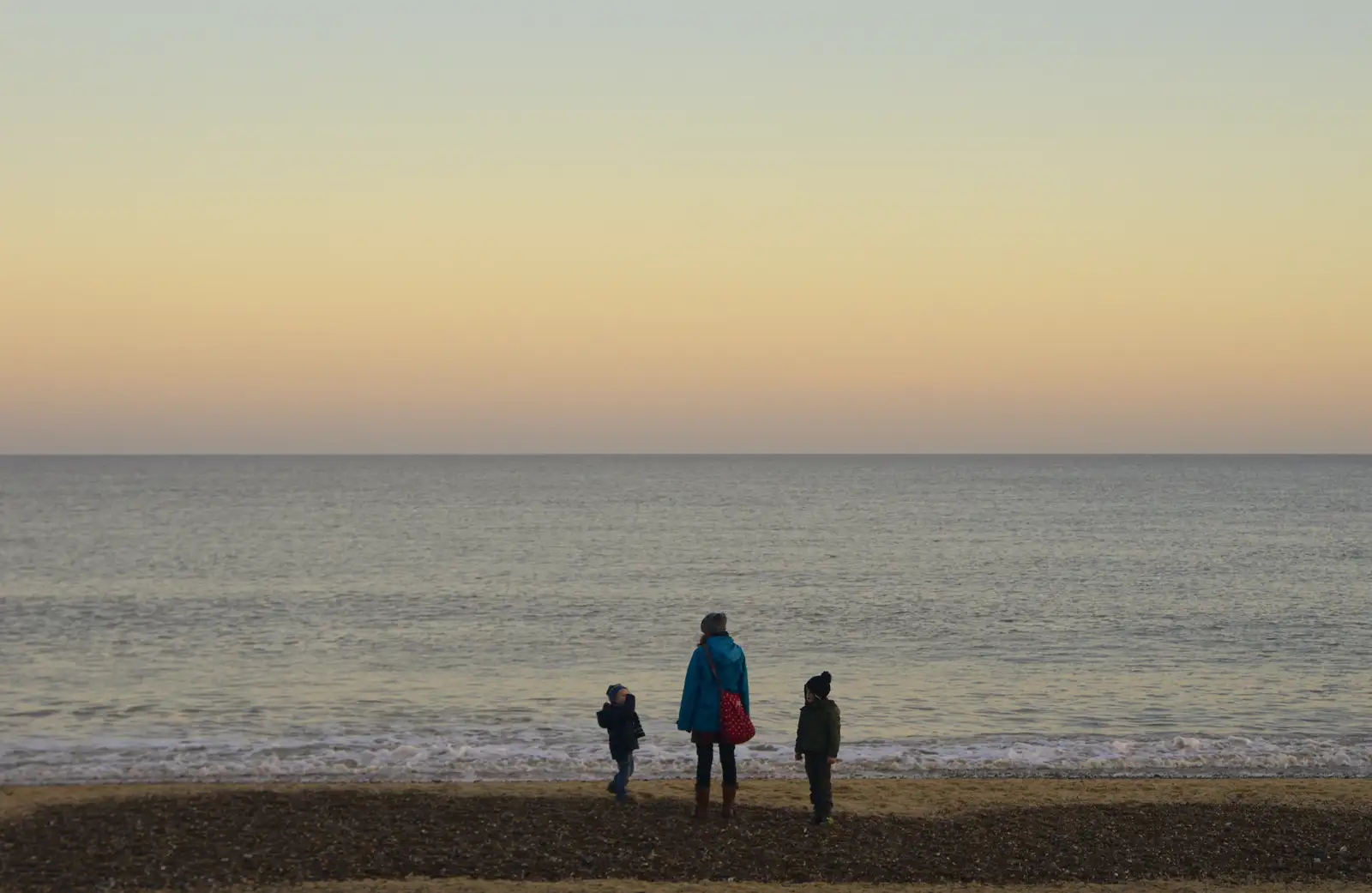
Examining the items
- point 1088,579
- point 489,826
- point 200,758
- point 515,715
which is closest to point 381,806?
point 489,826

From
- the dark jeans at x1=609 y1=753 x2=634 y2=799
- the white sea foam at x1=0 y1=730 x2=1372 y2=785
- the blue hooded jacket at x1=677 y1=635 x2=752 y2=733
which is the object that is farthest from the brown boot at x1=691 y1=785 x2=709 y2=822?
the white sea foam at x1=0 y1=730 x2=1372 y2=785

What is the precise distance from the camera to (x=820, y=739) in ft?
45.6

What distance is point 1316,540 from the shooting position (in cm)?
7350

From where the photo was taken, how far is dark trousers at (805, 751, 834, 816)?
13.8 metres

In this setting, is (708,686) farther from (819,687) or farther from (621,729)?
(621,729)

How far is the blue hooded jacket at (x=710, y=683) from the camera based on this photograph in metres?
13.5

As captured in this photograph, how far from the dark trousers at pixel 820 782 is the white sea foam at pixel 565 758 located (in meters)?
4.08

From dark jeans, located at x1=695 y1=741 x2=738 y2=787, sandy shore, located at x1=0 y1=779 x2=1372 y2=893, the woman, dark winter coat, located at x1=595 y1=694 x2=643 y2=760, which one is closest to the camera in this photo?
sandy shore, located at x1=0 y1=779 x2=1372 y2=893

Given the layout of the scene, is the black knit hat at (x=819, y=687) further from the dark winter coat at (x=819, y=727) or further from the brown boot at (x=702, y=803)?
the brown boot at (x=702, y=803)

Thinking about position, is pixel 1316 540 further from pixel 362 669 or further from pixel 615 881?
pixel 615 881

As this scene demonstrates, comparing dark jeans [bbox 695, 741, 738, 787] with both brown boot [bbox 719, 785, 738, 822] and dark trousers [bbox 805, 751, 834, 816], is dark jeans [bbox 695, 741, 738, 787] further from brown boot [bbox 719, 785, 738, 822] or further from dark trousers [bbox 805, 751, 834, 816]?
dark trousers [bbox 805, 751, 834, 816]

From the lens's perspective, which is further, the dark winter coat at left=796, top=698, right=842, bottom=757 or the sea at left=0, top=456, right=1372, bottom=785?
the sea at left=0, top=456, right=1372, bottom=785

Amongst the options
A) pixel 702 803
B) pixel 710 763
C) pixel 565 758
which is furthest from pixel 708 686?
pixel 565 758

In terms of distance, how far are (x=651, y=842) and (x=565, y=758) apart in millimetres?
6424
